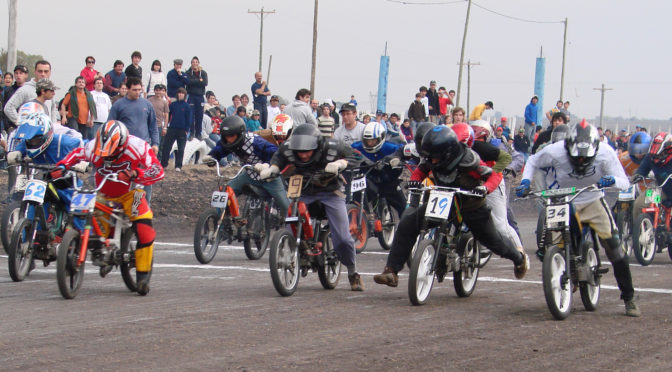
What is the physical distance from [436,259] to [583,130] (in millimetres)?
1960

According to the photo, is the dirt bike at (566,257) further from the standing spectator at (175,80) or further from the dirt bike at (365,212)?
the standing spectator at (175,80)

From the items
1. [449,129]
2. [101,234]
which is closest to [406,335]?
[449,129]

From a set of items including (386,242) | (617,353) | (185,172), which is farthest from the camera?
(185,172)

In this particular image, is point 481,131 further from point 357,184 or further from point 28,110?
point 28,110

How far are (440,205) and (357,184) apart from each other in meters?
5.25

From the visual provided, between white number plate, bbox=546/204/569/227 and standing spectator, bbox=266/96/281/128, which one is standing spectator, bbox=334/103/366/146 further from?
standing spectator, bbox=266/96/281/128

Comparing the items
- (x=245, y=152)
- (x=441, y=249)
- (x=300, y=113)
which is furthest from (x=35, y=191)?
(x=300, y=113)

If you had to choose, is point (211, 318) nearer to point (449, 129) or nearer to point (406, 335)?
point (406, 335)

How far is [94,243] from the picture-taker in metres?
10.3

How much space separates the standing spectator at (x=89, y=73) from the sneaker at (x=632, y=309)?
13.5 m

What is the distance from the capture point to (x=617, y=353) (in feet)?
25.2

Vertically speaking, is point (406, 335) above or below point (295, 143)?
below

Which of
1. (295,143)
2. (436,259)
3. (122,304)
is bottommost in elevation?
(122,304)

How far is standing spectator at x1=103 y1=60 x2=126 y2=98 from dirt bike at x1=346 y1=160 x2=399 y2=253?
24.2 feet
